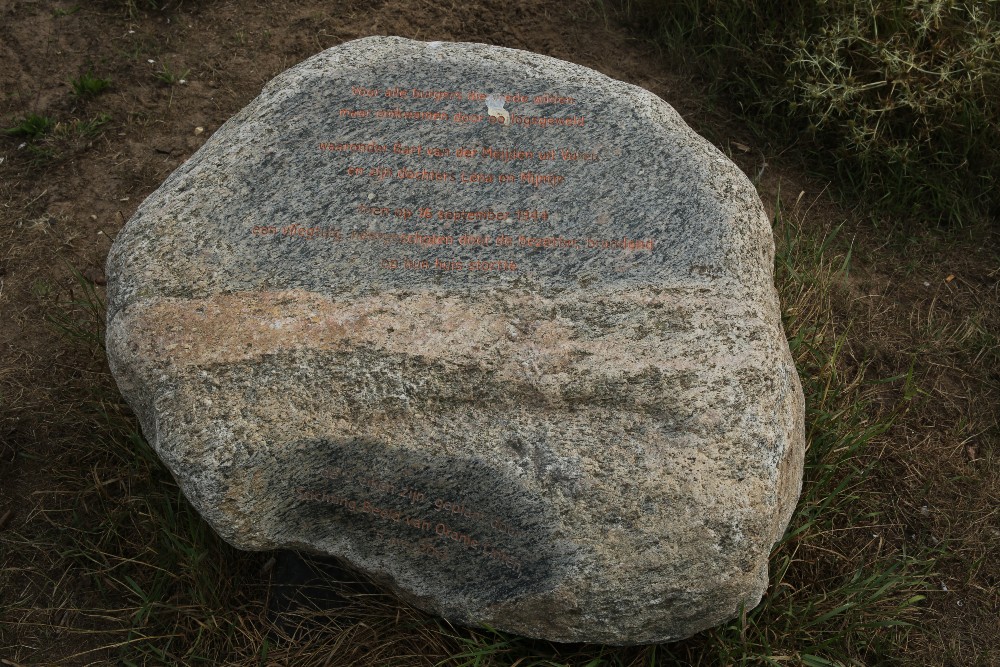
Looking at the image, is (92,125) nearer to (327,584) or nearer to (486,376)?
(327,584)

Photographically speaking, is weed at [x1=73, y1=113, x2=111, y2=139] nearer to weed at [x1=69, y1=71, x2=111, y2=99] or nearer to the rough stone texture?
weed at [x1=69, y1=71, x2=111, y2=99]

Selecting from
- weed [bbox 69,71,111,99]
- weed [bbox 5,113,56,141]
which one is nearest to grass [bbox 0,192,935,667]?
weed [bbox 5,113,56,141]

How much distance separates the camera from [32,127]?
3318 millimetres

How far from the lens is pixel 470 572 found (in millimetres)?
1935

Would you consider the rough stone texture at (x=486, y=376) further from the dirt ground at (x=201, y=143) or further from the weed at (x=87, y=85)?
the weed at (x=87, y=85)

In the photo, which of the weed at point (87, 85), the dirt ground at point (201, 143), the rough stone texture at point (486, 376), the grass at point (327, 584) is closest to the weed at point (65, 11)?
the dirt ground at point (201, 143)

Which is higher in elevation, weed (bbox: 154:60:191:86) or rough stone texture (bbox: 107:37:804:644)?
rough stone texture (bbox: 107:37:804:644)

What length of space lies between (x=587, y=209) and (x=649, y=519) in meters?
0.76

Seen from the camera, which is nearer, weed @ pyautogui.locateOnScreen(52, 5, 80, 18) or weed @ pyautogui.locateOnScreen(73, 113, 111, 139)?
weed @ pyautogui.locateOnScreen(73, 113, 111, 139)

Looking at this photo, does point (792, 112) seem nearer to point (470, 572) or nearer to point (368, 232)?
point (368, 232)

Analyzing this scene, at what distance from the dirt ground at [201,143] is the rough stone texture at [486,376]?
2.65 ft

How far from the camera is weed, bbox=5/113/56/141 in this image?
10.9 ft

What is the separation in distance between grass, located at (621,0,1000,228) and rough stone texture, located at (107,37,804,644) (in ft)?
3.86

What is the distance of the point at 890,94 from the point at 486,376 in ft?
6.57
